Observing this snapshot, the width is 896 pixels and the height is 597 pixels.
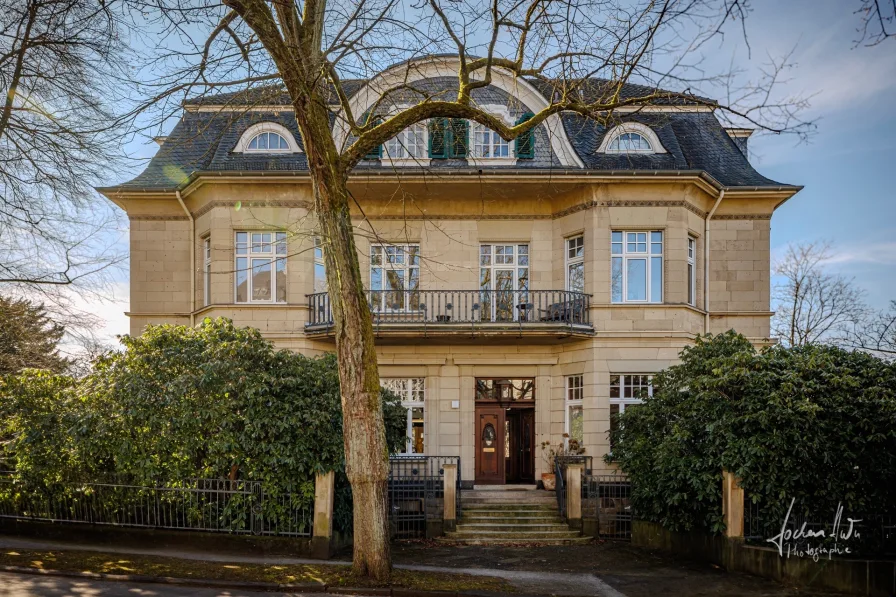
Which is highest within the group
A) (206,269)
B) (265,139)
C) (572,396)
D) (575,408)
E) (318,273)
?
(265,139)

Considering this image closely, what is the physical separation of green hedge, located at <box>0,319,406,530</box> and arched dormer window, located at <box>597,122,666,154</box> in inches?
392

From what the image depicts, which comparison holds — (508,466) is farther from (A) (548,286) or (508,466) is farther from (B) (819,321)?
(B) (819,321)

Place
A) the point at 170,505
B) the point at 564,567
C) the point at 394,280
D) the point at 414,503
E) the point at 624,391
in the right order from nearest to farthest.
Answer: the point at 564,567
the point at 170,505
the point at 414,503
the point at 624,391
the point at 394,280

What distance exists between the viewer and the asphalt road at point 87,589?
9.70 m

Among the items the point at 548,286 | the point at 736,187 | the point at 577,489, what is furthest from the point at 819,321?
the point at 577,489

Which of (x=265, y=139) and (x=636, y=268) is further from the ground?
(x=265, y=139)

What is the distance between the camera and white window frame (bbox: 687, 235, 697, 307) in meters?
20.4

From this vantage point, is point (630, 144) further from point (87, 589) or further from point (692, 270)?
point (87, 589)

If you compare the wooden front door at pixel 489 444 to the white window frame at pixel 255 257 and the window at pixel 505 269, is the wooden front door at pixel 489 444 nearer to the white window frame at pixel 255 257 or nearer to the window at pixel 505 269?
the window at pixel 505 269

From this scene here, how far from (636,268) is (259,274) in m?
9.20

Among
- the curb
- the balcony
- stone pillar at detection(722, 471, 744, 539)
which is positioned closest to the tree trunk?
the curb

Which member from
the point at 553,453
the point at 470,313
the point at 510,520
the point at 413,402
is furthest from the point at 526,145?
the point at 510,520

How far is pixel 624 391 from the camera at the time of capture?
1933 centimetres

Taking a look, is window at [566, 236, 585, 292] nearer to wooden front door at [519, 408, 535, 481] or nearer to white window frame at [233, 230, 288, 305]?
wooden front door at [519, 408, 535, 481]
